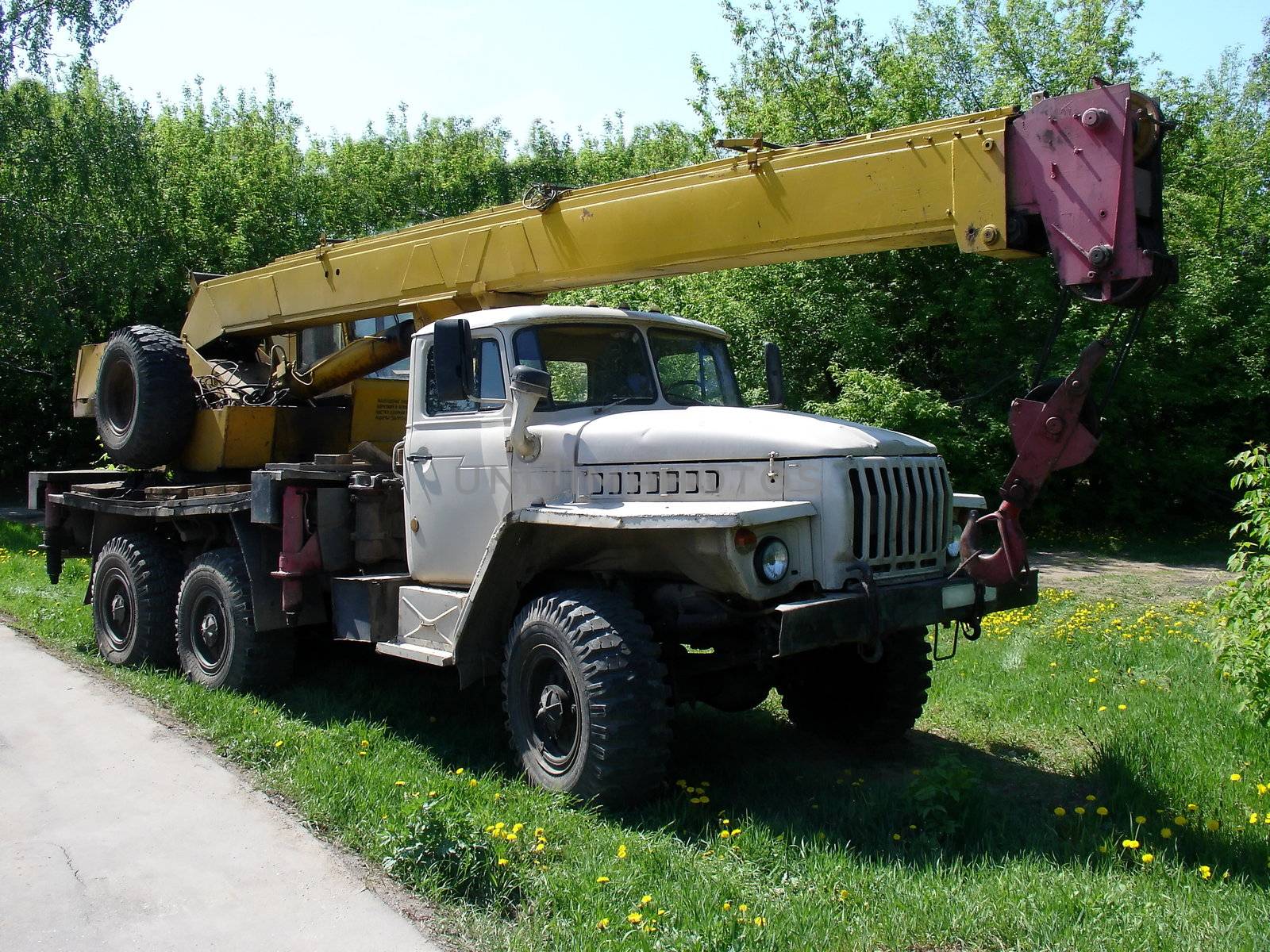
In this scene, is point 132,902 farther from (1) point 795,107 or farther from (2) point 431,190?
(2) point 431,190

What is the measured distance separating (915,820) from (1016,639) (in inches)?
169

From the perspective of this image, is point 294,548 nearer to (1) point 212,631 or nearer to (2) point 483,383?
(1) point 212,631

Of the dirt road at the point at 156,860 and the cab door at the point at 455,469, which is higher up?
the cab door at the point at 455,469

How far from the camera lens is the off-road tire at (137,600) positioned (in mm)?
8500

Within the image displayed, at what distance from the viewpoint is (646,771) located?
522 cm

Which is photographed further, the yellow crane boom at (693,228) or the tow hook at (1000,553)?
the tow hook at (1000,553)

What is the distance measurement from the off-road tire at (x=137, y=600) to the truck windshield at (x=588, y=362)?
412cm

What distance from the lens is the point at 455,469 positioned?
6379mm

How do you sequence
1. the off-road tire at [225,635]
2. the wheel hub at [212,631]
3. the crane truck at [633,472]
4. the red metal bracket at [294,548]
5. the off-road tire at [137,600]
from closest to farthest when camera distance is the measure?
the crane truck at [633,472] → the red metal bracket at [294,548] → the off-road tire at [225,635] → the wheel hub at [212,631] → the off-road tire at [137,600]

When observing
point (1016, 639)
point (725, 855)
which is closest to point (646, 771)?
point (725, 855)

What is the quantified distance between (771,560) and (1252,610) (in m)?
3.14

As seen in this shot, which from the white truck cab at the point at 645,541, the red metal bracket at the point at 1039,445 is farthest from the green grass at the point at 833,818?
the red metal bracket at the point at 1039,445

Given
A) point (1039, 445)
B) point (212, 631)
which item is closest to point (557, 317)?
point (1039, 445)

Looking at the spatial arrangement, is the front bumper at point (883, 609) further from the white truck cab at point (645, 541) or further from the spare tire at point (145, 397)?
the spare tire at point (145, 397)
